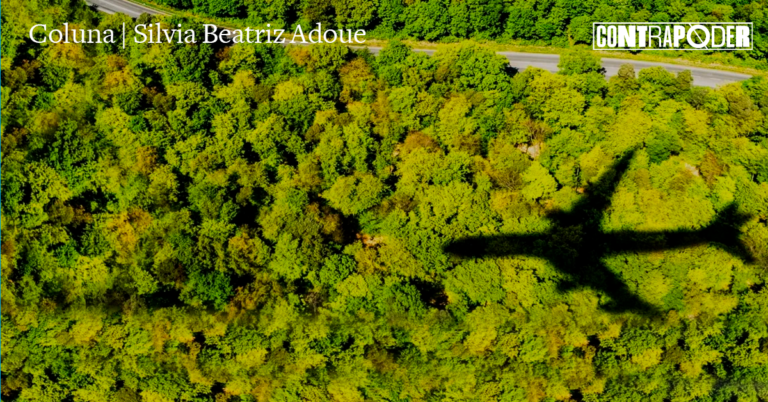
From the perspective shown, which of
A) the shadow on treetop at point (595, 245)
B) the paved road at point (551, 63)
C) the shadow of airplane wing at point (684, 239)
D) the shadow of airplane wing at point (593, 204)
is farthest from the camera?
the paved road at point (551, 63)

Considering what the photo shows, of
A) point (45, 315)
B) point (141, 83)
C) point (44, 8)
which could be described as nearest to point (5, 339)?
point (45, 315)

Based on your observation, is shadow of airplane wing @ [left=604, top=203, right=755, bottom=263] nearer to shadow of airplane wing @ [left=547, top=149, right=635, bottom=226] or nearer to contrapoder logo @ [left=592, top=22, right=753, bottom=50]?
shadow of airplane wing @ [left=547, top=149, right=635, bottom=226]

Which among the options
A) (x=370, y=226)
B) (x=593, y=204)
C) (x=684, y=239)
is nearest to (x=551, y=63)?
(x=593, y=204)

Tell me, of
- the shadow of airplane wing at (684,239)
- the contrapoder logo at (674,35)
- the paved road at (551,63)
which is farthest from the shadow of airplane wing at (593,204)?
the contrapoder logo at (674,35)

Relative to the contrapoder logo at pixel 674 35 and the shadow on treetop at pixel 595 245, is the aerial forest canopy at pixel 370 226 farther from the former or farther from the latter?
the contrapoder logo at pixel 674 35

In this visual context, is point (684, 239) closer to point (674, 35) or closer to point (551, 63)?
point (551, 63)

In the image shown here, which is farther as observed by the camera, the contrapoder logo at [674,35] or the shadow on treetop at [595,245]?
the contrapoder logo at [674,35]

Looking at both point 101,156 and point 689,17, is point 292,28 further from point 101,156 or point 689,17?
point 689,17
